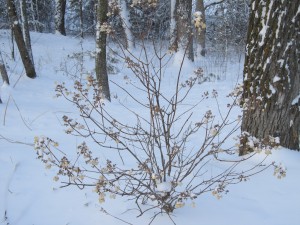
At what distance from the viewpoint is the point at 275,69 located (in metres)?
3.21

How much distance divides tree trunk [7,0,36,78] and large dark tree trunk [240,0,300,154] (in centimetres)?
561

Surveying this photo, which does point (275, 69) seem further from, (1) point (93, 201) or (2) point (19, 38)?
(2) point (19, 38)

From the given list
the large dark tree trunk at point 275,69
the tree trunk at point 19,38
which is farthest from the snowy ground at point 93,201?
the tree trunk at point 19,38

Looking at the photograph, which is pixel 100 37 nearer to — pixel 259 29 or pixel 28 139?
pixel 28 139

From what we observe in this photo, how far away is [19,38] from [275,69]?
6.25 m

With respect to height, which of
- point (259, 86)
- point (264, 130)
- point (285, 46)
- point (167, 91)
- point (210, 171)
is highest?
point (285, 46)

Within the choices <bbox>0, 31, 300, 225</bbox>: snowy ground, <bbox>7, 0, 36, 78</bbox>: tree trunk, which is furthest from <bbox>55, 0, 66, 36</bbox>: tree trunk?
<bbox>0, 31, 300, 225</bbox>: snowy ground

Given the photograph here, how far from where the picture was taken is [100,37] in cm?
648

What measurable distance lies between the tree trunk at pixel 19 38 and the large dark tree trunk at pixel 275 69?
5.61 metres

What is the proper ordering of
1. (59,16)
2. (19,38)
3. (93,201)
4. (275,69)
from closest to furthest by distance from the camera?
(93,201) < (275,69) < (19,38) < (59,16)

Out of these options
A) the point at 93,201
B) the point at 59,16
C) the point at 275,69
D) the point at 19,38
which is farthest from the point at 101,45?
the point at 59,16

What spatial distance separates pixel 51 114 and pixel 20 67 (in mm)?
4932

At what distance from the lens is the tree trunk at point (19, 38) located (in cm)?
708

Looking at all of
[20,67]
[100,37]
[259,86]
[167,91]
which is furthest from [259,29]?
[20,67]
